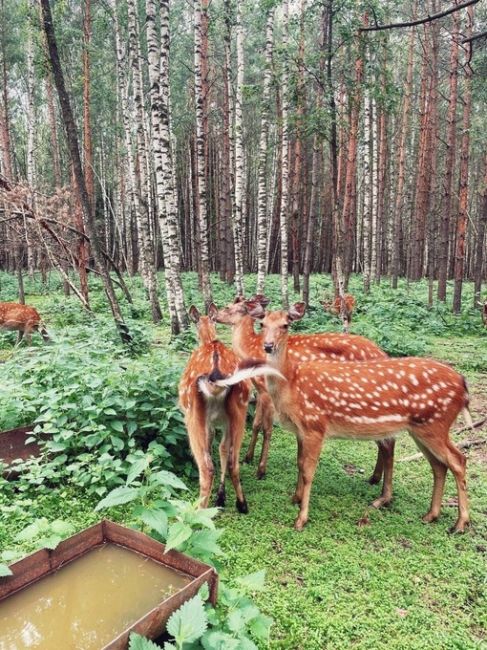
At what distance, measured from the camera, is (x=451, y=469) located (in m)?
4.32

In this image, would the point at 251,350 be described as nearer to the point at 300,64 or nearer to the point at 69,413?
the point at 69,413

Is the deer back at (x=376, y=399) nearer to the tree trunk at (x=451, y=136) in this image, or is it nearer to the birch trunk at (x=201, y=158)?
the birch trunk at (x=201, y=158)

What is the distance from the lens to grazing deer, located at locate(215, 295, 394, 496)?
520 cm

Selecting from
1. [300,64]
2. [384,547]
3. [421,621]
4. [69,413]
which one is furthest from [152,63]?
[421,621]

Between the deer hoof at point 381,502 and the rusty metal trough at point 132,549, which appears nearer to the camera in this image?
the rusty metal trough at point 132,549

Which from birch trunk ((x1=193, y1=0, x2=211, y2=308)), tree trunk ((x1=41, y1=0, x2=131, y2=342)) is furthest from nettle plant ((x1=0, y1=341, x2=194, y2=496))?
birch trunk ((x1=193, y1=0, x2=211, y2=308))

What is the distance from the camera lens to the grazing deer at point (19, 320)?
10.1 metres

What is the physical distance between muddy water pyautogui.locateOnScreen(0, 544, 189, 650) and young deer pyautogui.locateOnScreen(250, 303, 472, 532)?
5.63 ft

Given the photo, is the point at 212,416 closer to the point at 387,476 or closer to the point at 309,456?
the point at 309,456

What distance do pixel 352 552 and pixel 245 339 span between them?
8.14 ft

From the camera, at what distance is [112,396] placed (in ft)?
16.5

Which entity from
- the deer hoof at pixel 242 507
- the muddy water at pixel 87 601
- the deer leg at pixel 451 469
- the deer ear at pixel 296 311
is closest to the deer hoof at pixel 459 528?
the deer leg at pixel 451 469

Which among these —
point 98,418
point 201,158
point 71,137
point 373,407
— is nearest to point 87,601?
point 98,418

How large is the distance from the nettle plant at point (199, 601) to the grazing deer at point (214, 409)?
91 centimetres
